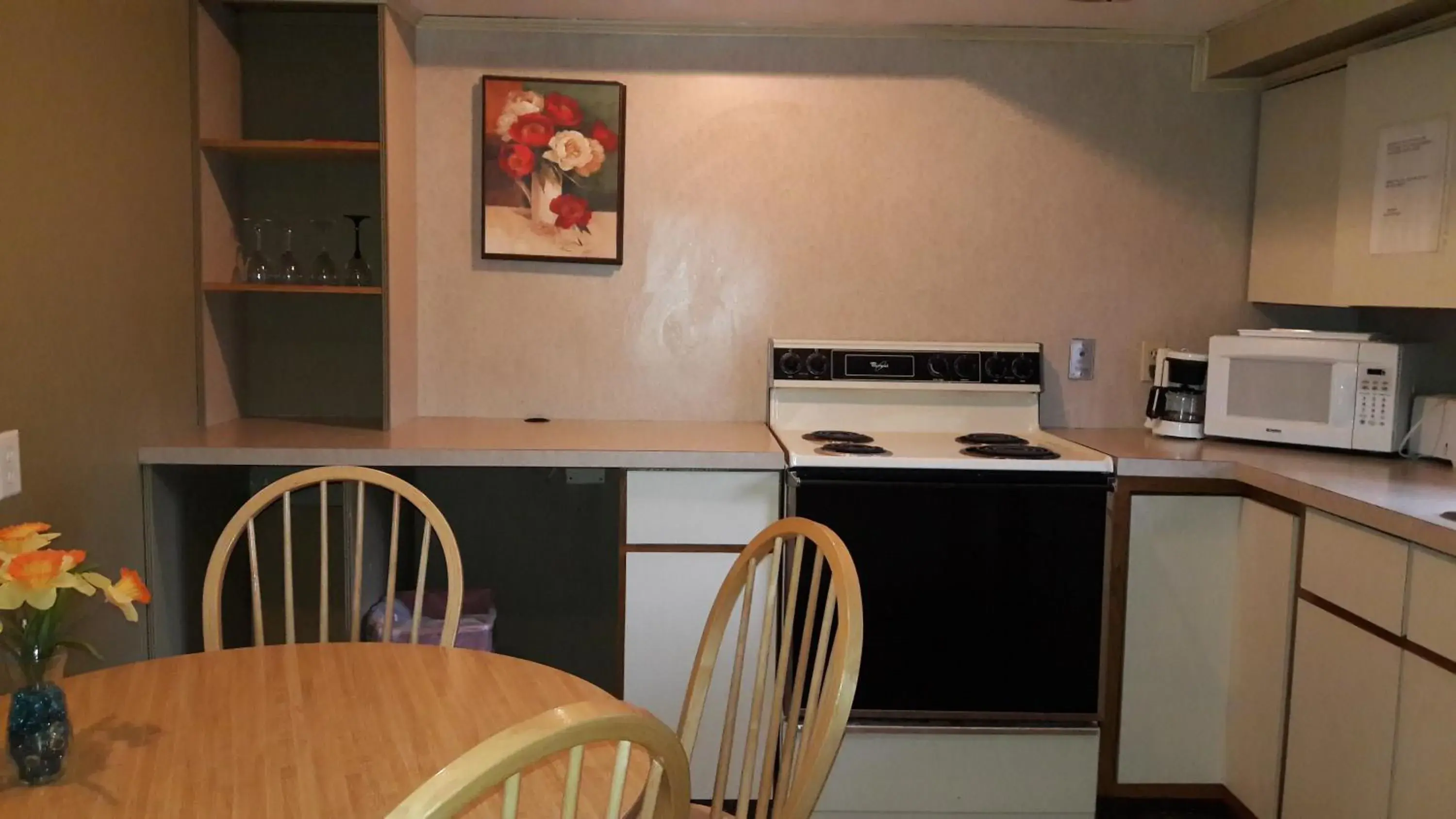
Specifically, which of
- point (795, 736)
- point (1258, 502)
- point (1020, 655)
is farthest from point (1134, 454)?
point (795, 736)

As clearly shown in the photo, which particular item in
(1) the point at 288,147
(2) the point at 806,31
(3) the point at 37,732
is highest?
(2) the point at 806,31

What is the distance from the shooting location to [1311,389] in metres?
2.61

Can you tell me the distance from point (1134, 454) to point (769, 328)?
103cm

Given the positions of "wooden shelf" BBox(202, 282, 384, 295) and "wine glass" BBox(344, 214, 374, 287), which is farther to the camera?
"wine glass" BBox(344, 214, 374, 287)

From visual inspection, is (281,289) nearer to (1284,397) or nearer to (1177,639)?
(1177,639)

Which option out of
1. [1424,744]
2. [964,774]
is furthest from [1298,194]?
[964,774]

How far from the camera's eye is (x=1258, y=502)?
2408 mm

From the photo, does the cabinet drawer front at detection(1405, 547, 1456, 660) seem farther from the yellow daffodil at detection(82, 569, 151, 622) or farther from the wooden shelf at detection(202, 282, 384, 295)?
the wooden shelf at detection(202, 282, 384, 295)

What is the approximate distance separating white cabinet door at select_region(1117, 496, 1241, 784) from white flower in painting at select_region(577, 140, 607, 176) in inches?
64.2

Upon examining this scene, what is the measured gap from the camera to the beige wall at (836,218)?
9.64 feet

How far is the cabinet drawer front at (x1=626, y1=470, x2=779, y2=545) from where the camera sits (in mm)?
2494

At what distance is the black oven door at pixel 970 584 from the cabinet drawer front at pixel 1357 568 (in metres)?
0.43

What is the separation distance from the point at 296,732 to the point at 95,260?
124 centimetres

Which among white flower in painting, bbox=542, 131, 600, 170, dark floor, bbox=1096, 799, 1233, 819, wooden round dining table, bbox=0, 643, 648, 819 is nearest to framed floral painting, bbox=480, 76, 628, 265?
white flower in painting, bbox=542, 131, 600, 170
